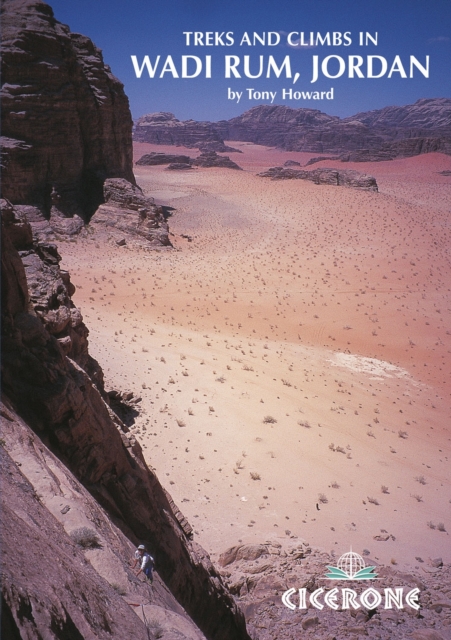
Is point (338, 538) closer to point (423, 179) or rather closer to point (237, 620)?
point (237, 620)

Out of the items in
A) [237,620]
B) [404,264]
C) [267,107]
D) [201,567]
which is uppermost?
[267,107]

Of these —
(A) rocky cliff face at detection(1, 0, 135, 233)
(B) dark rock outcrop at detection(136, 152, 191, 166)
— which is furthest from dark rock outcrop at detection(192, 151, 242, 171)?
(A) rocky cliff face at detection(1, 0, 135, 233)

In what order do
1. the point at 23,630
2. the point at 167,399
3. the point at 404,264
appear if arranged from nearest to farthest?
the point at 23,630
the point at 167,399
the point at 404,264

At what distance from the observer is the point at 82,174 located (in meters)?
27.3

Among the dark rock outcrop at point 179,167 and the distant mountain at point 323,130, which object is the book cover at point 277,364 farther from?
the distant mountain at point 323,130

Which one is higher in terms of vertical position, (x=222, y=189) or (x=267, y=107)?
(x=267, y=107)

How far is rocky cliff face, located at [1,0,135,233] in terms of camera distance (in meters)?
23.3

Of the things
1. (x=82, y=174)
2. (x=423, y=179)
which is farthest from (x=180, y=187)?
(x=423, y=179)

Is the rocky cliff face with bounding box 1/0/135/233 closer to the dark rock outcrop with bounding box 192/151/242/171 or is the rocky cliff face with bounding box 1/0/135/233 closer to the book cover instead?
the book cover

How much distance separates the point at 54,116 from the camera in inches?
959

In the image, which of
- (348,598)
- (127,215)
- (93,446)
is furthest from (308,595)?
(127,215)

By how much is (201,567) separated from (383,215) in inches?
1411

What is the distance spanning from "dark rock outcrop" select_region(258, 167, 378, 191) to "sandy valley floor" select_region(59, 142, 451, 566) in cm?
1591

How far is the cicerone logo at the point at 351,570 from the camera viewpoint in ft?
20.2
